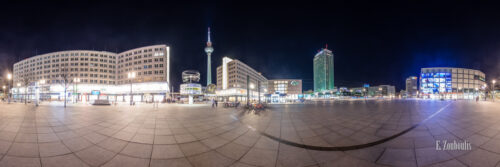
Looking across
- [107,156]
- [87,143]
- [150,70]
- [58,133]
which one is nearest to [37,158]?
[87,143]

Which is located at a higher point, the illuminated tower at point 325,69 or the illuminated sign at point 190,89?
the illuminated tower at point 325,69

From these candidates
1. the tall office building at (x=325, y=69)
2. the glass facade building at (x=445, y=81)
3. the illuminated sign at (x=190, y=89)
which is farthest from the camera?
the tall office building at (x=325, y=69)

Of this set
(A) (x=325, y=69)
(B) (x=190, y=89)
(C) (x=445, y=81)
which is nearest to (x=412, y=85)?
(C) (x=445, y=81)

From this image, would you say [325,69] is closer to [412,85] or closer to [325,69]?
[325,69]

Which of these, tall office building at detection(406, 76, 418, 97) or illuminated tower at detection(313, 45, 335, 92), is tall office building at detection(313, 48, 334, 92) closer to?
illuminated tower at detection(313, 45, 335, 92)

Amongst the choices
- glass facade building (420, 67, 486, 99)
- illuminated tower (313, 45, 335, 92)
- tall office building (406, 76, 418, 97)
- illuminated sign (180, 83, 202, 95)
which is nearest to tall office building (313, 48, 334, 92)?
illuminated tower (313, 45, 335, 92)

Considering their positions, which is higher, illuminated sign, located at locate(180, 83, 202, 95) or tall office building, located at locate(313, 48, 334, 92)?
tall office building, located at locate(313, 48, 334, 92)

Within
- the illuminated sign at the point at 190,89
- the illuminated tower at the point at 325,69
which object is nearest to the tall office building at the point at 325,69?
the illuminated tower at the point at 325,69

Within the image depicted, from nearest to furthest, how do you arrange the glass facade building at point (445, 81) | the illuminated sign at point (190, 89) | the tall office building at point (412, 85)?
1. the illuminated sign at point (190, 89)
2. the glass facade building at point (445, 81)
3. the tall office building at point (412, 85)

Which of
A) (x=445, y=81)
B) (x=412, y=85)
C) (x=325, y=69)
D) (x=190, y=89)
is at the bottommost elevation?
(x=190, y=89)

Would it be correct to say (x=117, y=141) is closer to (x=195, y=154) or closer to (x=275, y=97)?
(x=195, y=154)

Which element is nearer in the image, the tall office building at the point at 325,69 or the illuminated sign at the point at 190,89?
the illuminated sign at the point at 190,89

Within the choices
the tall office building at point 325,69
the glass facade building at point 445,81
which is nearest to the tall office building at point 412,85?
the glass facade building at point 445,81

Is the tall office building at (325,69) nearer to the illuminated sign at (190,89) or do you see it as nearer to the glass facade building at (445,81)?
the glass facade building at (445,81)
